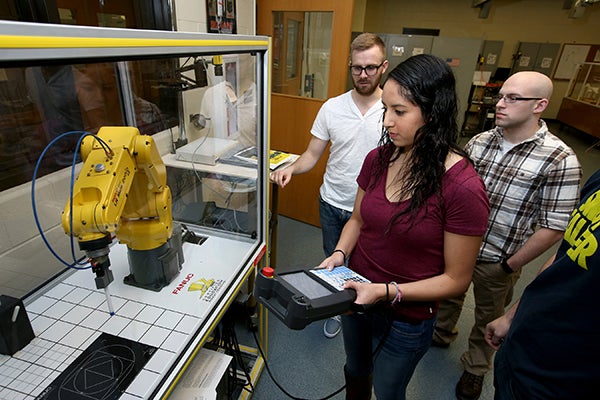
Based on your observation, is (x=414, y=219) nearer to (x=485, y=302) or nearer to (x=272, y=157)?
(x=485, y=302)

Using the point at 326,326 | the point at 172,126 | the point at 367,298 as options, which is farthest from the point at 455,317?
the point at 172,126

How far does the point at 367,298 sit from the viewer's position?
3.13 ft

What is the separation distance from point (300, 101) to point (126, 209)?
225cm

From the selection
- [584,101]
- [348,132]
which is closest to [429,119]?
[348,132]

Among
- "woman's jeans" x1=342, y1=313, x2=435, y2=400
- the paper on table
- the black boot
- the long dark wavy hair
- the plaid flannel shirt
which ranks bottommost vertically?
the black boot

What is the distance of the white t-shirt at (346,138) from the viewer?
1710mm

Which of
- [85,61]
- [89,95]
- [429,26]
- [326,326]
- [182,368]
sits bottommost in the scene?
[326,326]

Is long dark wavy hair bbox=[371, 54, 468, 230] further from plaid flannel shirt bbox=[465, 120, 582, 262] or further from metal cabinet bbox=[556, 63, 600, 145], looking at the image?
metal cabinet bbox=[556, 63, 600, 145]

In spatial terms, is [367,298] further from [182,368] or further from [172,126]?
[172,126]

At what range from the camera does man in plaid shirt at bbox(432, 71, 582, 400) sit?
1.33 m

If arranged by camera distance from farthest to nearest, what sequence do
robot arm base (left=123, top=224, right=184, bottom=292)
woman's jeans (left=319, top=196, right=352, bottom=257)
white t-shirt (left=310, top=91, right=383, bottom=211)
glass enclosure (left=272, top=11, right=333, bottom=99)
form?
1. glass enclosure (left=272, top=11, right=333, bottom=99)
2. woman's jeans (left=319, top=196, right=352, bottom=257)
3. white t-shirt (left=310, top=91, right=383, bottom=211)
4. robot arm base (left=123, top=224, right=184, bottom=292)

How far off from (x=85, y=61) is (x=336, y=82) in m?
2.41

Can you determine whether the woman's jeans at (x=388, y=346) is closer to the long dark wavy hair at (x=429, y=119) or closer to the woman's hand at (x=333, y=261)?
the woman's hand at (x=333, y=261)

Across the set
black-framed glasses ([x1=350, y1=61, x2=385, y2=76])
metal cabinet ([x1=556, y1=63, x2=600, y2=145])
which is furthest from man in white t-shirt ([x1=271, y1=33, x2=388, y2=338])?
metal cabinet ([x1=556, y1=63, x2=600, y2=145])
